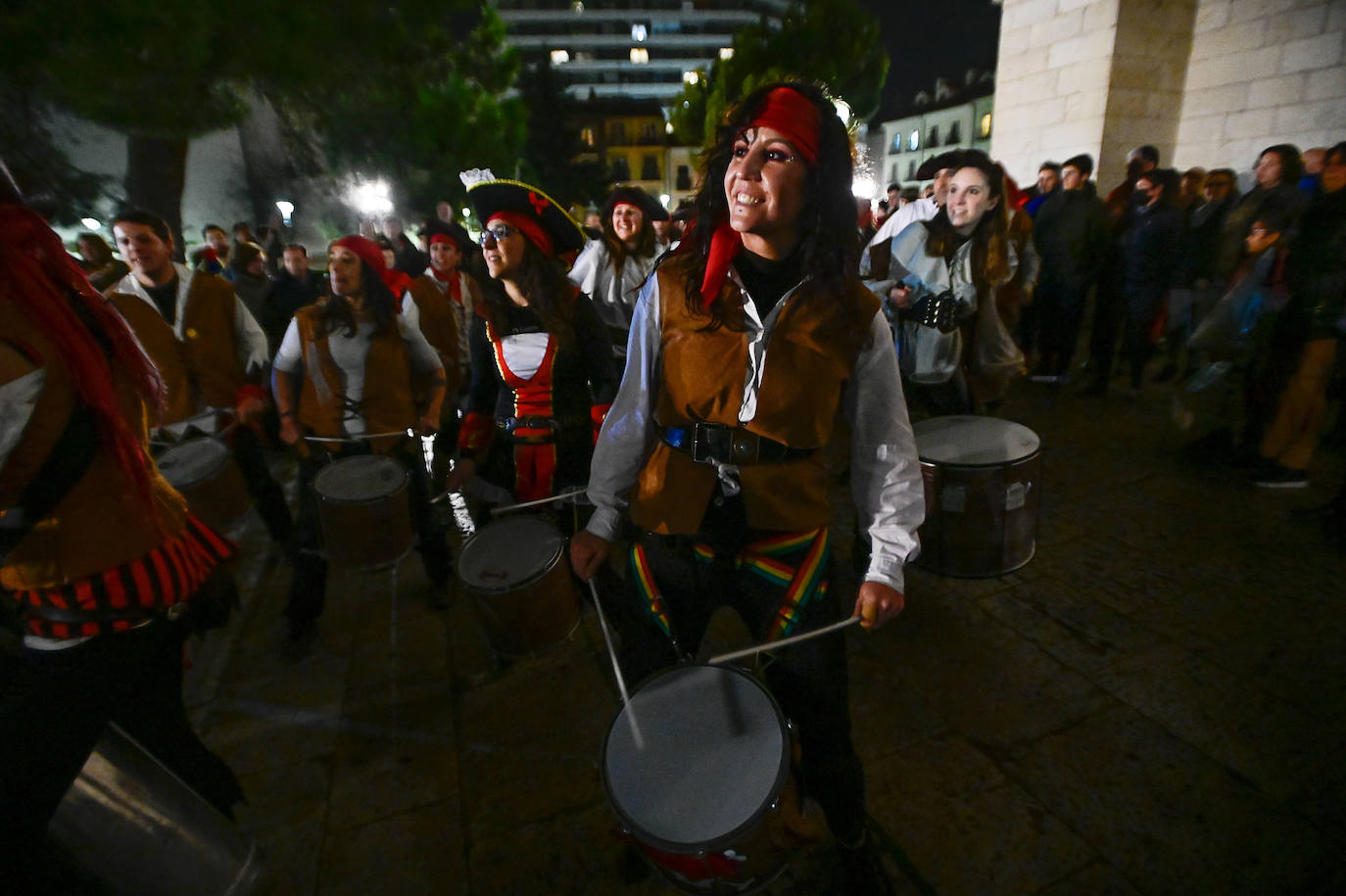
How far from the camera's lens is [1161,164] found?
9.25 meters

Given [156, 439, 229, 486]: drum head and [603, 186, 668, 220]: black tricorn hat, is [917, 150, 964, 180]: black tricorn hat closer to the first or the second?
[603, 186, 668, 220]: black tricorn hat

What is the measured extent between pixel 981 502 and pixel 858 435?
3.40 feet

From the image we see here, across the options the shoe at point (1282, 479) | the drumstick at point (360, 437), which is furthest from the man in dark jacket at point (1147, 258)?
the drumstick at point (360, 437)

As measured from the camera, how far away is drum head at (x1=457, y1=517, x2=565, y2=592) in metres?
2.55

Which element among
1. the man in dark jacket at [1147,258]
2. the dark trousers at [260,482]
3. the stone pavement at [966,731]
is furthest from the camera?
the man in dark jacket at [1147,258]

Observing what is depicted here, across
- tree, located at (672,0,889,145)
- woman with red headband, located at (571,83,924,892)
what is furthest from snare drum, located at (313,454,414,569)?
tree, located at (672,0,889,145)

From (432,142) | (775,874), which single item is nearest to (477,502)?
Answer: (775,874)

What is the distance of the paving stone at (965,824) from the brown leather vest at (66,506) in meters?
2.44

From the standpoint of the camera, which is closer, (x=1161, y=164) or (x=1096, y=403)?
(x=1096, y=403)

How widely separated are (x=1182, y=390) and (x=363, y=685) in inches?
233

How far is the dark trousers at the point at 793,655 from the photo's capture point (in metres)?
1.89

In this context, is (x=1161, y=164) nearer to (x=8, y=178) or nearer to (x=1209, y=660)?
(x=1209, y=660)

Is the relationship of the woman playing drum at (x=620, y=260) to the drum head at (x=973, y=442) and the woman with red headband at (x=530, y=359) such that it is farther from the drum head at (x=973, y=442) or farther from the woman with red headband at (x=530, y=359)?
the drum head at (x=973, y=442)

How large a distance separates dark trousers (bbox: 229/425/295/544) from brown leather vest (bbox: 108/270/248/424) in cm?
23
